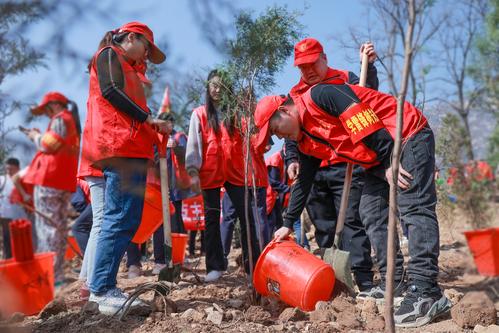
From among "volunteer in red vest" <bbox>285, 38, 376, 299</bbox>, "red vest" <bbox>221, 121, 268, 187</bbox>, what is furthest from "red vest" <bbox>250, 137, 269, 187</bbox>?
"volunteer in red vest" <bbox>285, 38, 376, 299</bbox>

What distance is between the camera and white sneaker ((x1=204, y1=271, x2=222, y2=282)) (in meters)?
4.24

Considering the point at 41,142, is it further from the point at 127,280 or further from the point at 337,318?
the point at 127,280

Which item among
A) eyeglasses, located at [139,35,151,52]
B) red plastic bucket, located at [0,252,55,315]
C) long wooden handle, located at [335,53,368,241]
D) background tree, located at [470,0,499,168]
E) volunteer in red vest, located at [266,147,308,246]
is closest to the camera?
red plastic bucket, located at [0,252,55,315]

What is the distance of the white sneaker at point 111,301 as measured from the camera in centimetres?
288

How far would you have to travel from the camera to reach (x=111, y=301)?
2.90m

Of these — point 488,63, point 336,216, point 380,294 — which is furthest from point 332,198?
point 488,63

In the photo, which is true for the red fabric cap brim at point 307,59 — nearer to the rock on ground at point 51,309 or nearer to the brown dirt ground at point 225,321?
the brown dirt ground at point 225,321

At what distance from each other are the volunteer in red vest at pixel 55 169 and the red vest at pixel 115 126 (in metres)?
0.20

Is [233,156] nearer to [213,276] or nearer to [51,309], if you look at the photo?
[213,276]

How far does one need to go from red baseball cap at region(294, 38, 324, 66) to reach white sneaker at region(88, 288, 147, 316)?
1.79 metres

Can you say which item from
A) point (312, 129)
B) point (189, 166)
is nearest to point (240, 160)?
point (189, 166)

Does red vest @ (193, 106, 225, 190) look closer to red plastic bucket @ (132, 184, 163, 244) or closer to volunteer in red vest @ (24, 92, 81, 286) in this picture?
red plastic bucket @ (132, 184, 163, 244)

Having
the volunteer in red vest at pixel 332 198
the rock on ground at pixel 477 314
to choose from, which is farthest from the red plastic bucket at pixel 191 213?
the rock on ground at pixel 477 314

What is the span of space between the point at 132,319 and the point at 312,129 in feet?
4.67
